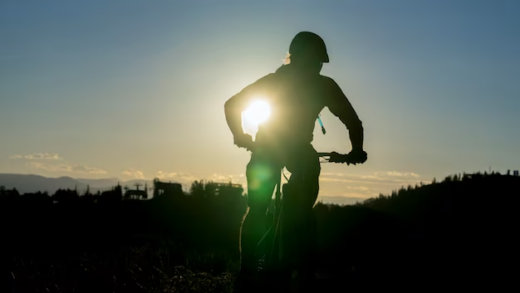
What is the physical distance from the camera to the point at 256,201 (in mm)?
7148

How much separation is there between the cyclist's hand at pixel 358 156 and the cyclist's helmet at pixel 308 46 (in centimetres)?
103

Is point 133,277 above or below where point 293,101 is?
below

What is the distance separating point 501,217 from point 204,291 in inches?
623

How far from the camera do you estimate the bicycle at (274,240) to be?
6.72m

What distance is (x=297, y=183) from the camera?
261 inches

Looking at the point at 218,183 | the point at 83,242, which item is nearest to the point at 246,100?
the point at 83,242

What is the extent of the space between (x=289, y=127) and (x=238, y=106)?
743 mm

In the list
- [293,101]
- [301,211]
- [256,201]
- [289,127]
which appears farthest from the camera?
[256,201]

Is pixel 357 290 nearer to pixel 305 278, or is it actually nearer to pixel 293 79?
pixel 305 278

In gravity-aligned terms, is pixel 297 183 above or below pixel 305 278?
above

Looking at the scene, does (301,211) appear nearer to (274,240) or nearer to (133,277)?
(274,240)

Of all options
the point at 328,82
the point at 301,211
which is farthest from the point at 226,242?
the point at 301,211

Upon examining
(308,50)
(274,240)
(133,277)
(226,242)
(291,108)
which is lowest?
(226,242)

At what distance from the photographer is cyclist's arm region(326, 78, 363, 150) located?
7188 millimetres
